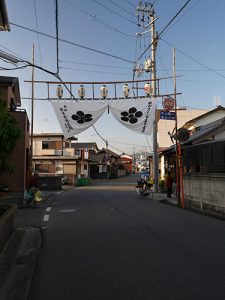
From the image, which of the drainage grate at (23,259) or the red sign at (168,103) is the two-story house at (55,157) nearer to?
the red sign at (168,103)

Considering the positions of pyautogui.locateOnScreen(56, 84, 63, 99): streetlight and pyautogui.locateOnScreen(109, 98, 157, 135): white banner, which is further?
pyautogui.locateOnScreen(56, 84, 63, 99): streetlight

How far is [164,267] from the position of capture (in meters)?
6.39

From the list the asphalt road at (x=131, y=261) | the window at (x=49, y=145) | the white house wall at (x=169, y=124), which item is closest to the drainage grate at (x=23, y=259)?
the asphalt road at (x=131, y=261)

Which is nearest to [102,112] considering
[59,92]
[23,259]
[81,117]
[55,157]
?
[81,117]

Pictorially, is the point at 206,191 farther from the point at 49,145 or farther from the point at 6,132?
the point at 49,145

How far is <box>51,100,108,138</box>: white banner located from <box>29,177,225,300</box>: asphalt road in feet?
30.6

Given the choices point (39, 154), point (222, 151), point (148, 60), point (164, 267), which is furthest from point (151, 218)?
point (39, 154)

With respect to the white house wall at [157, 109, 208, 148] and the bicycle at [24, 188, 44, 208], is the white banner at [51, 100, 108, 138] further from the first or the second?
the white house wall at [157, 109, 208, 148]

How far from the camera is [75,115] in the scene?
20531 mm

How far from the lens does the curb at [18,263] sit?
5.41 m

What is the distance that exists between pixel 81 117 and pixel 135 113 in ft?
10.4

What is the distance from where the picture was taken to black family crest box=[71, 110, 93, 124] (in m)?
20.5

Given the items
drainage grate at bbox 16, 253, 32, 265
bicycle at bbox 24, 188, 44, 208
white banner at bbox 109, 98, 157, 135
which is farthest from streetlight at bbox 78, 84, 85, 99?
drainage grate at bbox 16, 253, 32, 265

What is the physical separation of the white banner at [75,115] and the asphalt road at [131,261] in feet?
30.6
